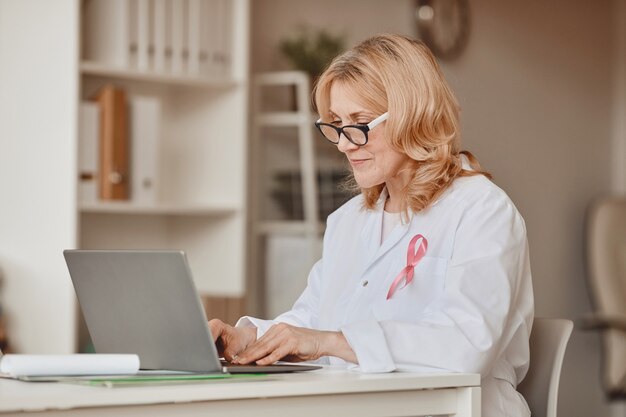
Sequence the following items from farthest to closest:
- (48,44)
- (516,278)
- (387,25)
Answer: (387,25) < (48,44) < (516,278)

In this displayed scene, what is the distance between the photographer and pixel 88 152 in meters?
3.14

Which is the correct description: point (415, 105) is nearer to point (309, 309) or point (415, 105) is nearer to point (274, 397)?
point (309, 309)

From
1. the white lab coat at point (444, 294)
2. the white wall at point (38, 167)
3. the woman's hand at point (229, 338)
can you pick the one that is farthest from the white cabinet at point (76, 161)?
the woman's hand at point (229, 338)

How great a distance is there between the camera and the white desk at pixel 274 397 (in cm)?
114

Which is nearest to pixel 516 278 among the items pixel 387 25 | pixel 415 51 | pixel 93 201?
pixel 415 51

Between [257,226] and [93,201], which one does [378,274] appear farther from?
[257,226]

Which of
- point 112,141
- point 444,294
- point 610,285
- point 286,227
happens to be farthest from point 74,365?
point 610,285

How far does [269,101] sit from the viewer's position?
3953 mm

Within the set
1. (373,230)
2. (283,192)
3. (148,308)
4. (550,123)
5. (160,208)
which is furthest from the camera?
(550,123)

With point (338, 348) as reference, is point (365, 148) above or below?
above

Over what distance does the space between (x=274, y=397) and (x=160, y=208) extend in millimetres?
2052

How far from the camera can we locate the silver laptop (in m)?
1.31

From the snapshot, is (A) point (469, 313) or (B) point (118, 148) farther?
(B) point (118, 148)

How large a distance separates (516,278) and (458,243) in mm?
111
